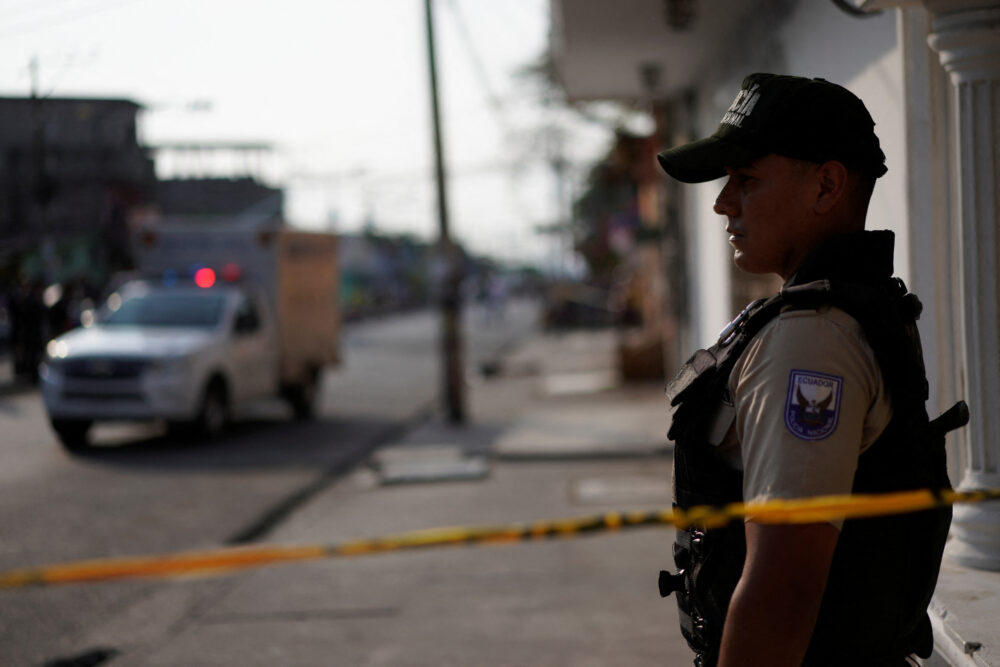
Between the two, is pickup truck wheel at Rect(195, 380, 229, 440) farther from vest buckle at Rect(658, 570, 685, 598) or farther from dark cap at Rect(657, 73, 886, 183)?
dark cap at Rect(657, 73, 886, 183)

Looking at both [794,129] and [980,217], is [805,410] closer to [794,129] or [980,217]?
[794,129]

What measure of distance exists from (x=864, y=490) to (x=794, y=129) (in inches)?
22.4

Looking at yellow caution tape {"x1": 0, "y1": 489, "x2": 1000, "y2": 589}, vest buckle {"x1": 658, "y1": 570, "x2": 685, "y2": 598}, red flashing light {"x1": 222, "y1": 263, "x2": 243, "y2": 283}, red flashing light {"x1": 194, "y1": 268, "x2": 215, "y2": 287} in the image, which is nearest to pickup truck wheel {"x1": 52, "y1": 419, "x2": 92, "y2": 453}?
red flashing light {"x1": 194, "y1": 268, "x2": 215, "y2": 287}

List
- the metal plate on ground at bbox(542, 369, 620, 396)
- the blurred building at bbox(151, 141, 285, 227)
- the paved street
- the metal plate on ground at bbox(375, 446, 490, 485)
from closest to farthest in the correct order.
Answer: the paved street
the metal plate on ground at bbox(375, 446, 490, 485)
the metal plate on ground at bbox(542, 369, 620, 396)
the blurred building at bbox(151, 141, 285, 227)

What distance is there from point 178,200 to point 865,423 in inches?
2381

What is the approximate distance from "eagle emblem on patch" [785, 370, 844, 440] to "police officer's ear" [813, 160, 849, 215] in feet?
1.09

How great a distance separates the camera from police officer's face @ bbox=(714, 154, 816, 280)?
192cm

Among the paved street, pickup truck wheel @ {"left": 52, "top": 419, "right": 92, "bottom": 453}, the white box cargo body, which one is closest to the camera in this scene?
the paved street

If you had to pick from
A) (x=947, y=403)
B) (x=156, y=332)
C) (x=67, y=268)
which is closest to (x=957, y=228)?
(x=947, y=403)

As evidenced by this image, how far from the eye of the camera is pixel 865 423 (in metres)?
1.84

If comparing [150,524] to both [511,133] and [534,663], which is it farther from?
[511,133]

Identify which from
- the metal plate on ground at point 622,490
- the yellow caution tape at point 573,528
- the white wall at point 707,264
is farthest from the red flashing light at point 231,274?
the yellow caution tape at point 573,528

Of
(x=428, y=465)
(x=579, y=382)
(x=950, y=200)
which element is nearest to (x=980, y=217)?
(x=950, y=200)

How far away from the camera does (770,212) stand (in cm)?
195
